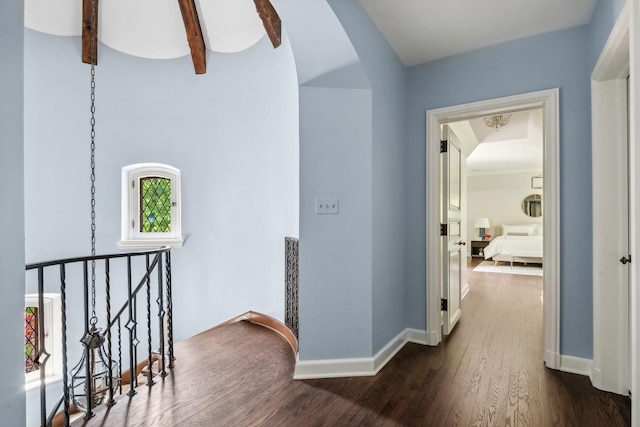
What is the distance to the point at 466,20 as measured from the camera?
89.2 inches

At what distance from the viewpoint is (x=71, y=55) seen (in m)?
3.71

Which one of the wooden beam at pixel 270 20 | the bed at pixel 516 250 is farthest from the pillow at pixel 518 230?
the wooden beam at pixel 270 20

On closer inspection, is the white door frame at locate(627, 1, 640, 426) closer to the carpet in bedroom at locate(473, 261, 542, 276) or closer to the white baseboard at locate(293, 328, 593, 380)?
the white baseboard at locate(293, 328, 593, 380)

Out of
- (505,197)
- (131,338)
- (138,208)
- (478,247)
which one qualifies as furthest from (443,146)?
(505,197)

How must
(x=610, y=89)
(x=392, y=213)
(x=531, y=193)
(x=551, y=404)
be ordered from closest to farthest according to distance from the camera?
(x=551, y=404)
(x=610, y=89)
(x=392, y=213)
(x=531, y=193)

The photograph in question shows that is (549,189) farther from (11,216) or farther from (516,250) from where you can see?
(516,250)

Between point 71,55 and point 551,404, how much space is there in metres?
5.36

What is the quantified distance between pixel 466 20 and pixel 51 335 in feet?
17.3

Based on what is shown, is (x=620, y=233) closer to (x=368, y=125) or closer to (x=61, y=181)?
(x=368, y=125)

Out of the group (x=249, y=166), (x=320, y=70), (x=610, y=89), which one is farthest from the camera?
(x=249, y=166)

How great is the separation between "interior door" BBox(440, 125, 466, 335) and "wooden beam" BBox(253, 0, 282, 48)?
1.76 m

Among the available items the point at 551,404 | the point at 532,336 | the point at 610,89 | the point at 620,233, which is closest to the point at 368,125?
the point at 610,89

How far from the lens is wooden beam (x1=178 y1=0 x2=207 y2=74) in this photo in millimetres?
3318

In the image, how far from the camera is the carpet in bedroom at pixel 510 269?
6.43 meters
